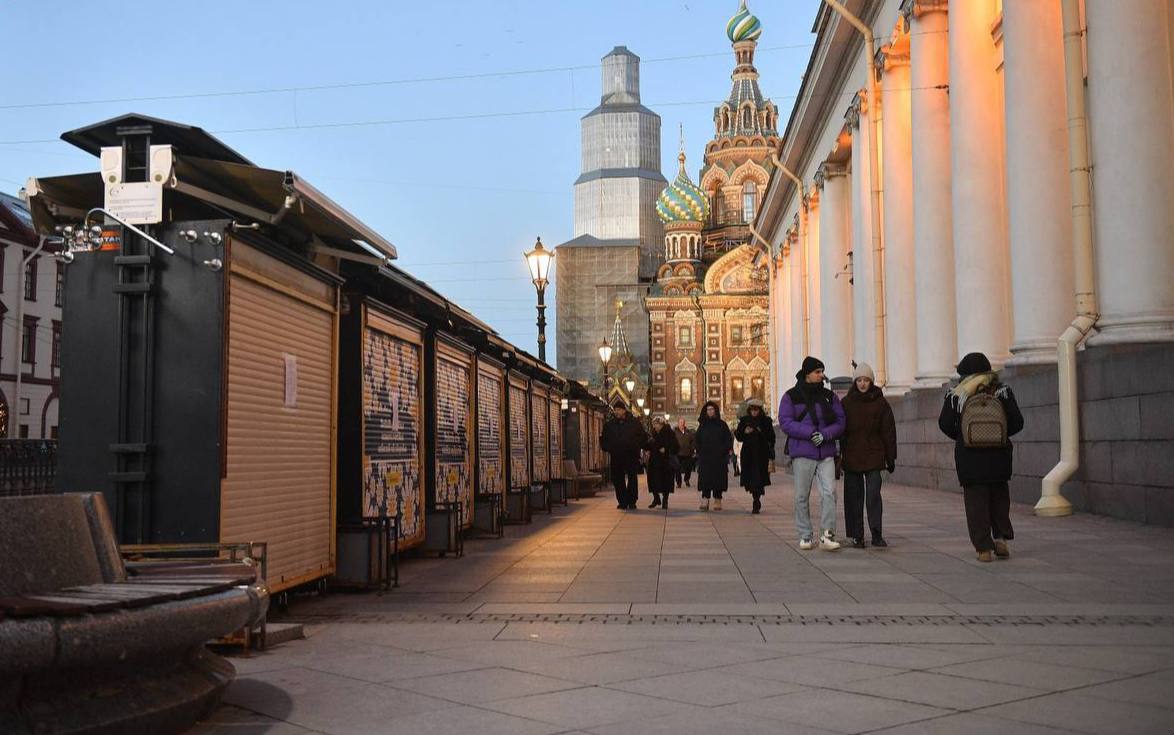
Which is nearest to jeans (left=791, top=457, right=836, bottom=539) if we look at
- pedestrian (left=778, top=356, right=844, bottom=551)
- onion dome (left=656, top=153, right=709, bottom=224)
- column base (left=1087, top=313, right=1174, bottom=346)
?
pedestrian (left=778, top=356, right=844, bottom=551)

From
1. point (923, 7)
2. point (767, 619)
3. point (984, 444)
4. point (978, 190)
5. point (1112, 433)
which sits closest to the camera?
point (767, 619)

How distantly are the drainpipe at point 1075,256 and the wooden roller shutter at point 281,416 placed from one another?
407 inches

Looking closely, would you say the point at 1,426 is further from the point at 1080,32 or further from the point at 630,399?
the point at 630,399

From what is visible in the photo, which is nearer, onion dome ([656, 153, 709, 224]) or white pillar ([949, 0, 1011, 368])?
white pillar ([949, 0, 1011, 368])

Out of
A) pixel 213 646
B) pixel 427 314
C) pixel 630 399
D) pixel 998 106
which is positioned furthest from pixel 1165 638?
pixel 630 399

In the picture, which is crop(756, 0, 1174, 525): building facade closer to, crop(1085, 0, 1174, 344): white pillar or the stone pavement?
crop(1085, 0, 1174, 344): white pillar

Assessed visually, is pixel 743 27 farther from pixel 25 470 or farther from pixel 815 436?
pixel 815 436

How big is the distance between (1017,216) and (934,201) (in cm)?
783

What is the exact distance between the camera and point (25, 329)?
5406 cm

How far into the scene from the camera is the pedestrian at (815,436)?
41.4 feet

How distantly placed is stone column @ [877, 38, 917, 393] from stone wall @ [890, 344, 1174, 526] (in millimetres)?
10859

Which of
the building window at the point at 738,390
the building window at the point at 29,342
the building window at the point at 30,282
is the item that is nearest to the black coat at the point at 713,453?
the building window at the point at 29,342

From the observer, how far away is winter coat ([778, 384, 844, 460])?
41.3 feet

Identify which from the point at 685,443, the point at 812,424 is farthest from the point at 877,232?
the point at 812,424
